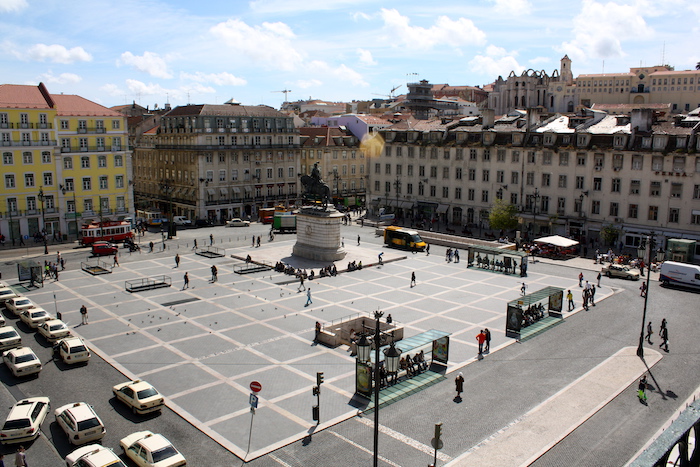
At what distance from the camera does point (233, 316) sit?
38062mm

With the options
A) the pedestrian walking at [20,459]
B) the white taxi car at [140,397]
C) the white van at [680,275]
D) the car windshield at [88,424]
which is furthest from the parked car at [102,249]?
the white van at [680,275]

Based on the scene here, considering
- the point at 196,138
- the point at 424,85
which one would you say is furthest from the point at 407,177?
the point at 424,85

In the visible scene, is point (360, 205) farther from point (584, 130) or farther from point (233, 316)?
point (233, 316)

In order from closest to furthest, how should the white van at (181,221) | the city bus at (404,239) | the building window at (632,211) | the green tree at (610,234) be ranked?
the green tree at (610,234), the building window at (632,211), the city bus at (404,239), the white van at (181,221)

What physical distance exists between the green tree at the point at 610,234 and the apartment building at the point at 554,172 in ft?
3.38

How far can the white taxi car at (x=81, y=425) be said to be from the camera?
71.5ft

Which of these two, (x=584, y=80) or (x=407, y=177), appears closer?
(x=407, y=177)

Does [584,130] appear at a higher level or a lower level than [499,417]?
higher

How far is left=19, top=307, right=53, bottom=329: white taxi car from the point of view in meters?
35.1

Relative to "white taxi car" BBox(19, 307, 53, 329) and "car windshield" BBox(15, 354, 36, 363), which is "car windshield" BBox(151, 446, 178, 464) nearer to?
"car windshield" BBox(15, 354, 36, 363)

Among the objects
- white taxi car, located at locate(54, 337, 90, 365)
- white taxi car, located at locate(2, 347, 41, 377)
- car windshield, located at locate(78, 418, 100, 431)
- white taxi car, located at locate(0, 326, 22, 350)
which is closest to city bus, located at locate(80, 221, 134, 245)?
white taxi car, located at locate(0, 326, 22, 350)

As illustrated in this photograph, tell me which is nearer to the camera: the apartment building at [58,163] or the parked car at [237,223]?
the apartment building at [58,163]

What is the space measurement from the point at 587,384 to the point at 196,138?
65413mm

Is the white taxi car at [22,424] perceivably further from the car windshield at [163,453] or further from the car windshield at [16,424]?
the car windshield at [163,453]
